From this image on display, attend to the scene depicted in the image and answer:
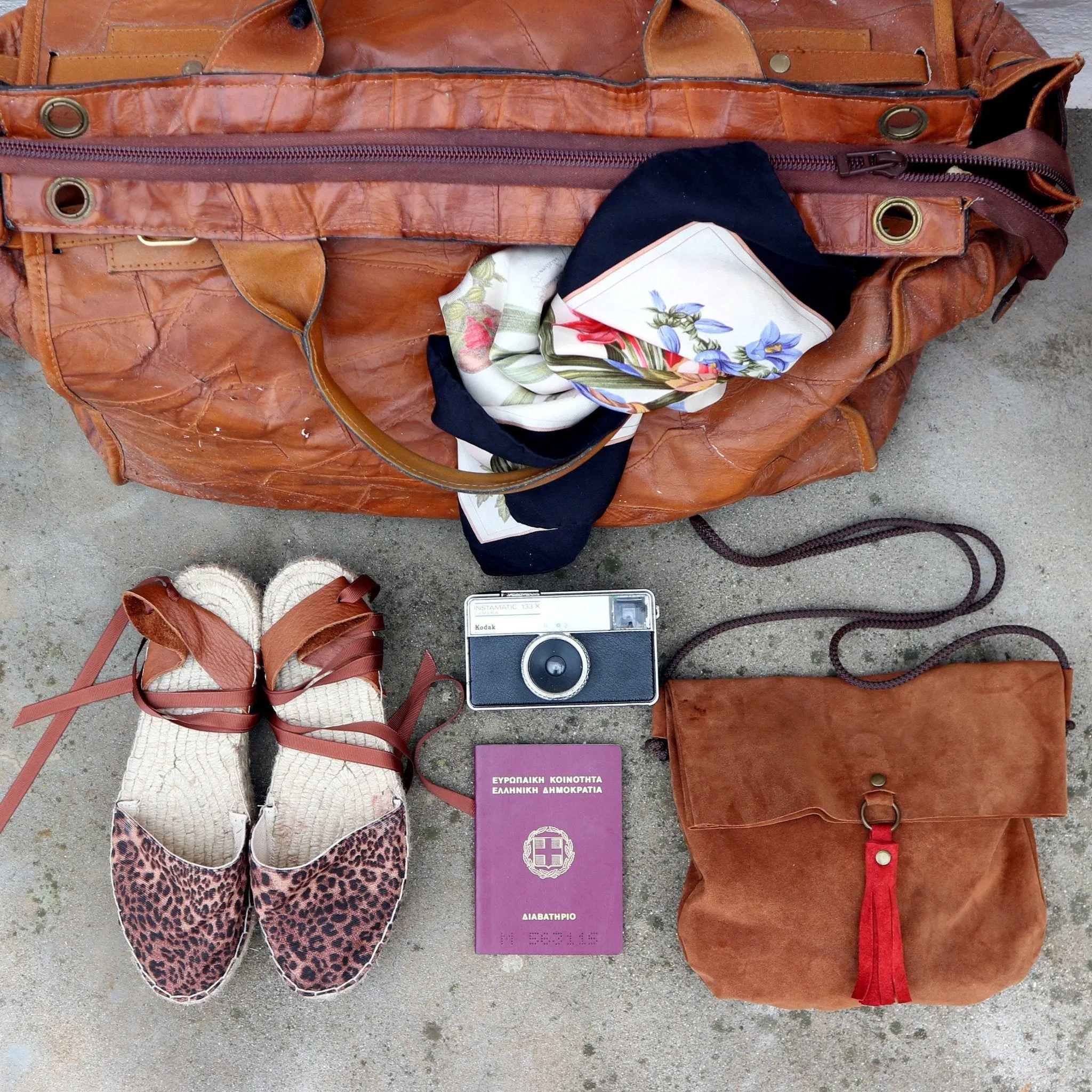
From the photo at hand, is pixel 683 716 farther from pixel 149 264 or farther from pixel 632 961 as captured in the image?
pixel 149 264

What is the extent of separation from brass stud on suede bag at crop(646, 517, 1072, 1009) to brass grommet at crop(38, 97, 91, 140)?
2.71 ft

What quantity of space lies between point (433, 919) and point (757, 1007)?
421mm

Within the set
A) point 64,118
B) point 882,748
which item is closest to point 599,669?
point 882,748

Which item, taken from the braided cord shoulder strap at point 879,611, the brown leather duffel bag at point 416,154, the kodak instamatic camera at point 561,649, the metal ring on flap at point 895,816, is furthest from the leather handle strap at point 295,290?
the metal ring on flap at point 895,816

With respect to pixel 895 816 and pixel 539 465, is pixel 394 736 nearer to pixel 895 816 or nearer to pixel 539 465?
pixel 539 465

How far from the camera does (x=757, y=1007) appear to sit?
3.62ft

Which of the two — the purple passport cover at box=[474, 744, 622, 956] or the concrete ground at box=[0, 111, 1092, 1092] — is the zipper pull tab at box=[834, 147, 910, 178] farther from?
the purple passport cover at box=[474, 744, 622, 956]

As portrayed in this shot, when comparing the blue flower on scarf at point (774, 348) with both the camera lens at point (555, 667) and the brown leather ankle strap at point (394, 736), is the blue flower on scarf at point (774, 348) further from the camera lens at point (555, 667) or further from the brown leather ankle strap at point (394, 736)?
the brown leather ankle strap at point (394, 736)

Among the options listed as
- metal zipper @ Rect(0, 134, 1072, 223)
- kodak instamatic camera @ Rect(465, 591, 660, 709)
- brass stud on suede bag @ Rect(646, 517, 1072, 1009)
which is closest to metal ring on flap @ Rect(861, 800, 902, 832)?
brass stud on suede bag @ Rect(646, 517, 1072, 1009)

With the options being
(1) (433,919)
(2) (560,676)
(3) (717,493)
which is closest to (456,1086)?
(1) (433,919)

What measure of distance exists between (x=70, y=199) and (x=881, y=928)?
1086mm

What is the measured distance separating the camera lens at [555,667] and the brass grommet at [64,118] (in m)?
0.65

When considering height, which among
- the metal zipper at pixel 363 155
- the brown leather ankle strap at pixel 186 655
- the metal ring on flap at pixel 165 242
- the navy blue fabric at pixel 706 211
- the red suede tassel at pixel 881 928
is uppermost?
the metal zipper at pixel 363 155

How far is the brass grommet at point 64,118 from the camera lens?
724mm
